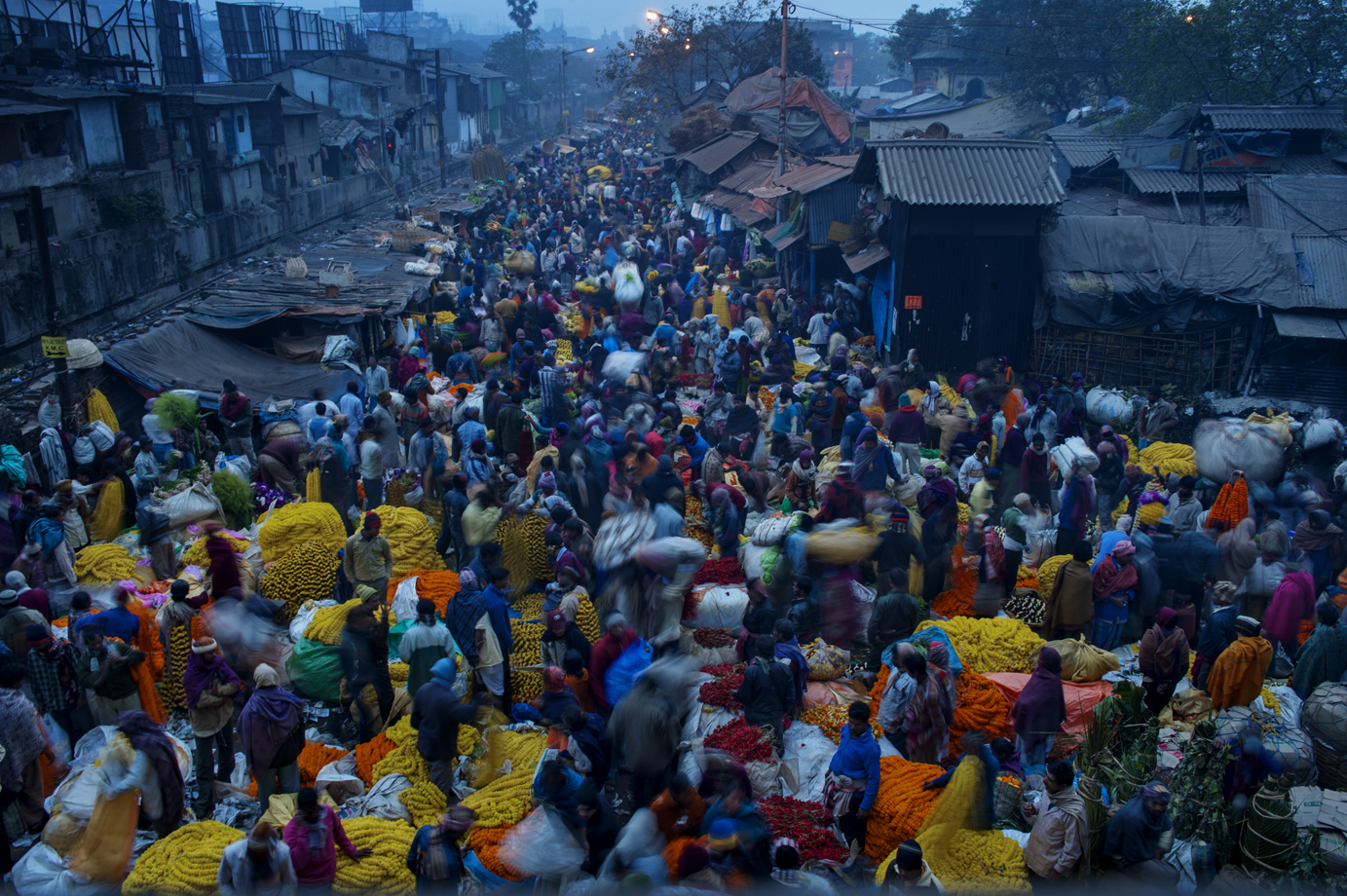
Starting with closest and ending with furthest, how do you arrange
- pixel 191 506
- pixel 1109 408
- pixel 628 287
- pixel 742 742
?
1. pixel 742 742
2. pixel 191 506
3. pixel 1109 408
4. pixel 628 287

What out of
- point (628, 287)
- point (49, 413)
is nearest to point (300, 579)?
point (49, 413)

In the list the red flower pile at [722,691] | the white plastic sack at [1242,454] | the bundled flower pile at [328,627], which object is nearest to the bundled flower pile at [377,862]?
the bundled flower pile at [328,627]

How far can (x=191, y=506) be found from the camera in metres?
9.09

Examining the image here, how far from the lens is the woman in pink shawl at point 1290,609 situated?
7.13 metres

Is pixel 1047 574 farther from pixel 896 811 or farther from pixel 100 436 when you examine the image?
pixel 100 436

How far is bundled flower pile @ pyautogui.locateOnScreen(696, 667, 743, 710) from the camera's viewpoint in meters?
6.50

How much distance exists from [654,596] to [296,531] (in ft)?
12.0

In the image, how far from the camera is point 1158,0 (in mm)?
27672

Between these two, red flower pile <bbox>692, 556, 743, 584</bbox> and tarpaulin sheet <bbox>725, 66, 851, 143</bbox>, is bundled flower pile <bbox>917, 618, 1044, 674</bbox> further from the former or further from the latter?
tarpaulin sheet <bbox>725, 66, 851, 143</bbox>

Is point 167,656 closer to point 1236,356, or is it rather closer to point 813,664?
point 813,664

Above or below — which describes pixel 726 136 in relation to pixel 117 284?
above

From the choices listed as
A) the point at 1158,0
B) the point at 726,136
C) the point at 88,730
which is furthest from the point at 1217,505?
the point at 1158,0

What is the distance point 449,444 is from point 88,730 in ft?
18.6

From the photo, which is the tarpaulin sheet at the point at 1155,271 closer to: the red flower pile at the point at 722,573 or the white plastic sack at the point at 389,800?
the red flower pile at the point at 722,573
